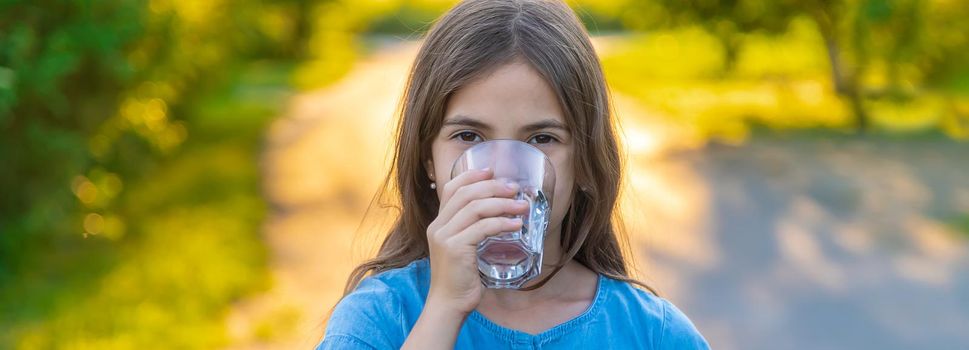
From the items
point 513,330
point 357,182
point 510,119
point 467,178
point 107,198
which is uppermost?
point 357,182

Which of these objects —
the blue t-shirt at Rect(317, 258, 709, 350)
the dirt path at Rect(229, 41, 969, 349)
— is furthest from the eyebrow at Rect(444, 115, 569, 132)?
the dirt path at Rect(229, 41, 969, 349)

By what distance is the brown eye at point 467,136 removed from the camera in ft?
6.19

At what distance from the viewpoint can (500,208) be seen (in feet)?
5.68

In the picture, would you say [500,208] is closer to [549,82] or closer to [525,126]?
[525,126]

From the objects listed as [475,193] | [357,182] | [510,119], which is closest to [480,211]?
[475,193]

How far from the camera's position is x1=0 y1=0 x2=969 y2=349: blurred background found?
557 cm

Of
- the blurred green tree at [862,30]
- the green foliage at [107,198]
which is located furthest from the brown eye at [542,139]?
the blurred green tree at [862,30]

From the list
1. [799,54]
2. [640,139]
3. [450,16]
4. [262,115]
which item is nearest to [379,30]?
[799,54]

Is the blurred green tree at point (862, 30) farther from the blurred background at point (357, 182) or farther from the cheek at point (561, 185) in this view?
the cheek at point (561, 185)

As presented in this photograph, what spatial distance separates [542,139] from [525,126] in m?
0.07

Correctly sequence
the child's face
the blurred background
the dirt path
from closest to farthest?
the child's face → the blurred background → the dirt path

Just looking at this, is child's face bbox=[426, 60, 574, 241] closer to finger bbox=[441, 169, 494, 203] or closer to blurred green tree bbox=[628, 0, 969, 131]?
finger bbox=[441, 169, 494, 203]

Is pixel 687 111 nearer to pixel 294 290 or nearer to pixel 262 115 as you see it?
pixel 262 115

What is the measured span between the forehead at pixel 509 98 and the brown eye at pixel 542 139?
29mm
